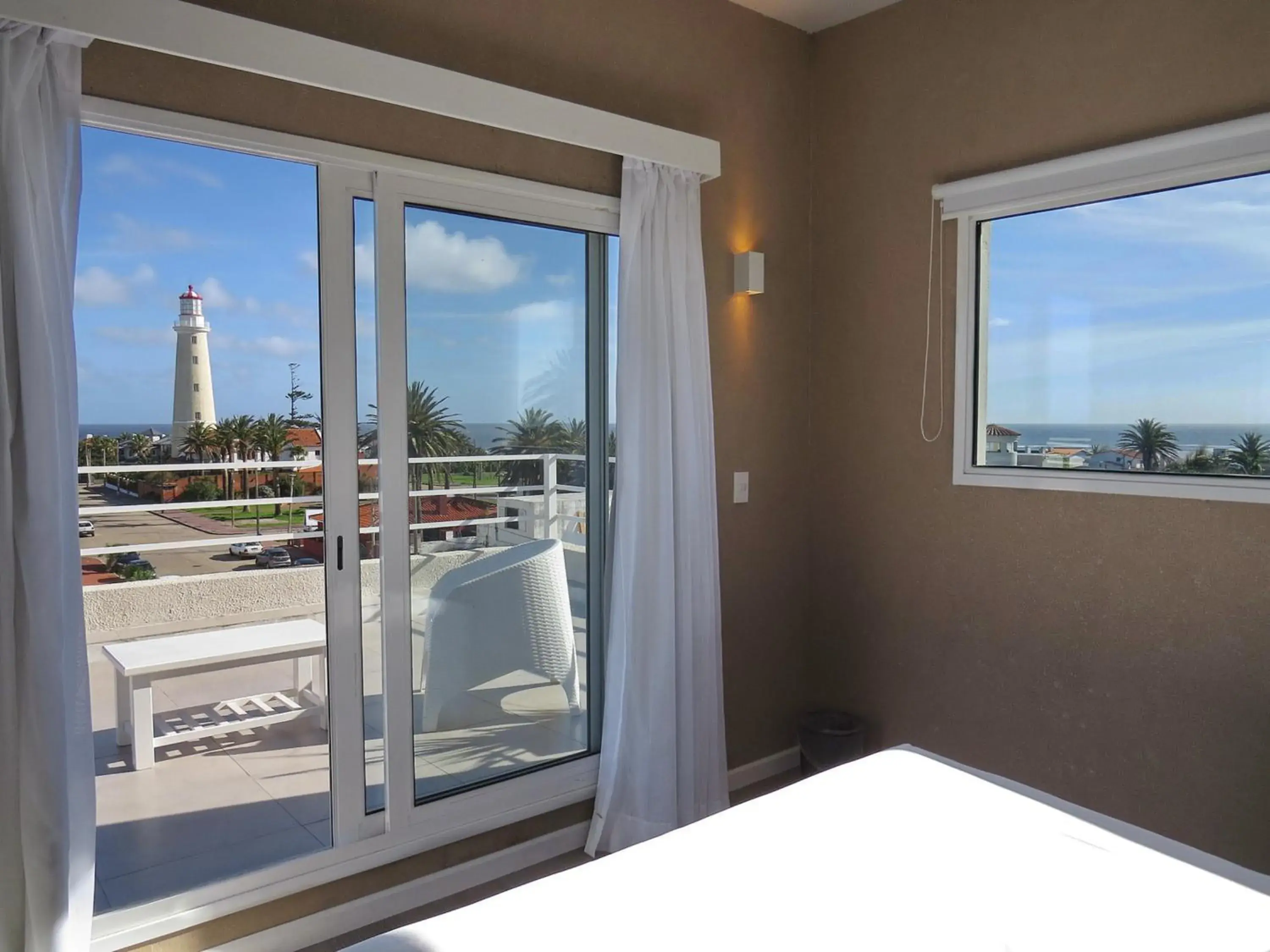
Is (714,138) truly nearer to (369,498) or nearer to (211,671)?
(369,498)

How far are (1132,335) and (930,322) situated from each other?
70cm

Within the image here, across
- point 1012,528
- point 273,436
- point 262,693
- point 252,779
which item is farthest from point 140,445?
point 1012,528

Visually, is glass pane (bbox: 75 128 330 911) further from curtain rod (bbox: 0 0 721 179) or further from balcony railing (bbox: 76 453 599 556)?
curtain rod (bbox: 0 0 721 179)

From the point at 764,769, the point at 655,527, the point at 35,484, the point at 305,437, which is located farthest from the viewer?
the point at 764,769

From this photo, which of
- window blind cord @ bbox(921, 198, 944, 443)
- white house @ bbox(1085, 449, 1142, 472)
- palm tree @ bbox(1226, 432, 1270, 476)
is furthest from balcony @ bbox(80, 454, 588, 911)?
palm tree @ bbox(1226, 432, 1270, 476)

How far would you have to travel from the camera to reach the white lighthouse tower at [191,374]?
7.63 ft

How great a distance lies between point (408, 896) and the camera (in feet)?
8.62

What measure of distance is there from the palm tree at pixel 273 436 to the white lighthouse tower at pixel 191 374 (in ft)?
0.39

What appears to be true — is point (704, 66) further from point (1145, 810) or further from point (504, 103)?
point (1145, 810)

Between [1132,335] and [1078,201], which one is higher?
[1078,201]

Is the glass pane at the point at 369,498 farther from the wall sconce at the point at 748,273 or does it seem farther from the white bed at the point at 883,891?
the wall sconce at the point at 748,273

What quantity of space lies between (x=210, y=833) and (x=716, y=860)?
6.13 ft

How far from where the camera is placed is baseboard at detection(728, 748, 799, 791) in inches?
137

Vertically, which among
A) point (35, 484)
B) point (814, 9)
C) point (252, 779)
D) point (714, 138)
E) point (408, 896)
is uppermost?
point (814, 9)
